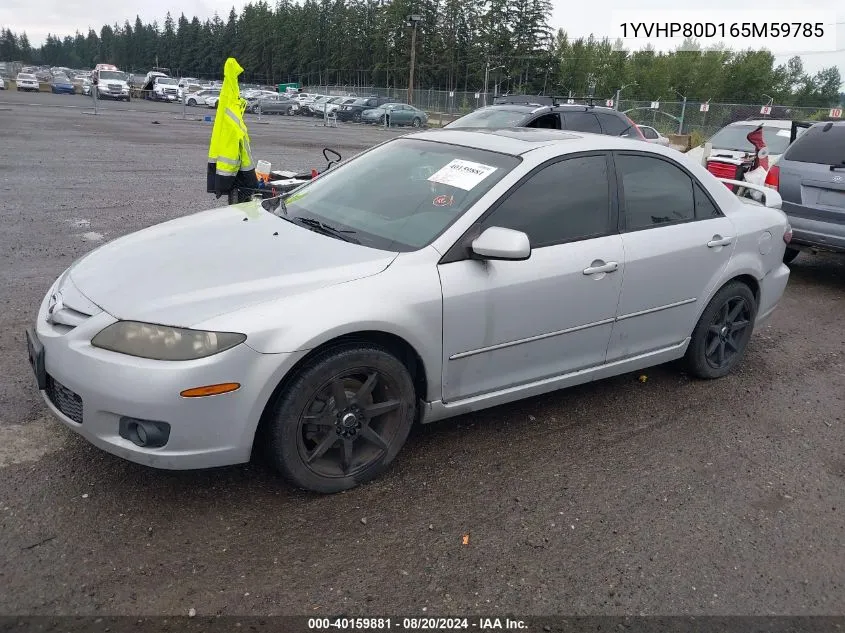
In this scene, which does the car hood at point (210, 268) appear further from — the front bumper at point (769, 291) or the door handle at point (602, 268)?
the front bumper at point (769, 291)

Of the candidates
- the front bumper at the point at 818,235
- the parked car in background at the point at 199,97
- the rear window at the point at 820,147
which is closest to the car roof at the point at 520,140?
the front bumper at the point at 818,235

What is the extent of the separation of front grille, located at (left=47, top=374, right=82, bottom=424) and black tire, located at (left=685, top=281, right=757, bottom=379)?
365 centimetres

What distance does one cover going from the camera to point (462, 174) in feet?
12.6

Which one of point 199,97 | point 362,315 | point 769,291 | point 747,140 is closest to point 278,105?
point 199,97

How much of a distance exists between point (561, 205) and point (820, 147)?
511 centimetres

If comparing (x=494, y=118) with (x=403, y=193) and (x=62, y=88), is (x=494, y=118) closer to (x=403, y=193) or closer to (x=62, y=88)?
(x=403, y=193)

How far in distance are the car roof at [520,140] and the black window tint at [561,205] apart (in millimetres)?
142

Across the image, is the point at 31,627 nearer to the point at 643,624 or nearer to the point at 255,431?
the point at 255,431

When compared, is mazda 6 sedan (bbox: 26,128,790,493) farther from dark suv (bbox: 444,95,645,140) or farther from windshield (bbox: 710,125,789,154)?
windshield (bbox: 710,125,789,154)

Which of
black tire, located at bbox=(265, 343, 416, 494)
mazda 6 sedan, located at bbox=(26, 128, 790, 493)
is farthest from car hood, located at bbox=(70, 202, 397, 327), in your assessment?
black tire, located at bbox=(265, 343, 416, 494)

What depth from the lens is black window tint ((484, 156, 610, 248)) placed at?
3705 mm

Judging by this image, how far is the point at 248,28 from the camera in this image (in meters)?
123

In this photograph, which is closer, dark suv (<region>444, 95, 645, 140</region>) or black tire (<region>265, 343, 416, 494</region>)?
black tire (<region>265, 343, 416, 494</region>)

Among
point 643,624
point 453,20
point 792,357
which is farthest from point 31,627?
point 453,20
